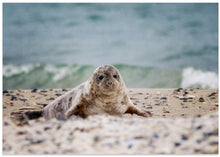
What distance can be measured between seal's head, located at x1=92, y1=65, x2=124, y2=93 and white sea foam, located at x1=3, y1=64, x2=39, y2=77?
916 cm

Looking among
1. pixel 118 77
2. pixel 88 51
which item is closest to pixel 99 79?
pixel 118 77

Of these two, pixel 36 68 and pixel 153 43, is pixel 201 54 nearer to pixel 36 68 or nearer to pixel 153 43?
pixel 153 43

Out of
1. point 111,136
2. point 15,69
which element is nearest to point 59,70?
point 15,69

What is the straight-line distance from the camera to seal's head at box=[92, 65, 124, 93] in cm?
448

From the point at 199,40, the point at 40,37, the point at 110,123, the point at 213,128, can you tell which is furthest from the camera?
the point at 40,37

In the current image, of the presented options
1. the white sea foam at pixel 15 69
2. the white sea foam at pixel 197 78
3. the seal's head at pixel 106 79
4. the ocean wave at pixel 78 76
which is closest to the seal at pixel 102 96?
the seal's head at pixel 106 79

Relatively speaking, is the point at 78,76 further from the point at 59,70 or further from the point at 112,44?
the point at 112,44

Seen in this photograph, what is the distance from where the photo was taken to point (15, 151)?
2869mm

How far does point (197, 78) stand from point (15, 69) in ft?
25.2

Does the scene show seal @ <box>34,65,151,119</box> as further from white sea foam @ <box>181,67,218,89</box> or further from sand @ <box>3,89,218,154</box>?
white sea foam @ <box>181,67,218,89</box>

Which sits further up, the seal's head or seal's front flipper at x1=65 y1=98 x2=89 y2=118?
the seal's head

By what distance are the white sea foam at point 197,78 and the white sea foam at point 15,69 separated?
6.55 meters

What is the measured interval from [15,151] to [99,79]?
1978 millimetres

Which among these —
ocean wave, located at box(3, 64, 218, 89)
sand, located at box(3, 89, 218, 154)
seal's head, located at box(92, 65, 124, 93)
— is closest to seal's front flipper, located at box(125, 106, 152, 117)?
seal's head, located at box(92, 65, 124, 93)
